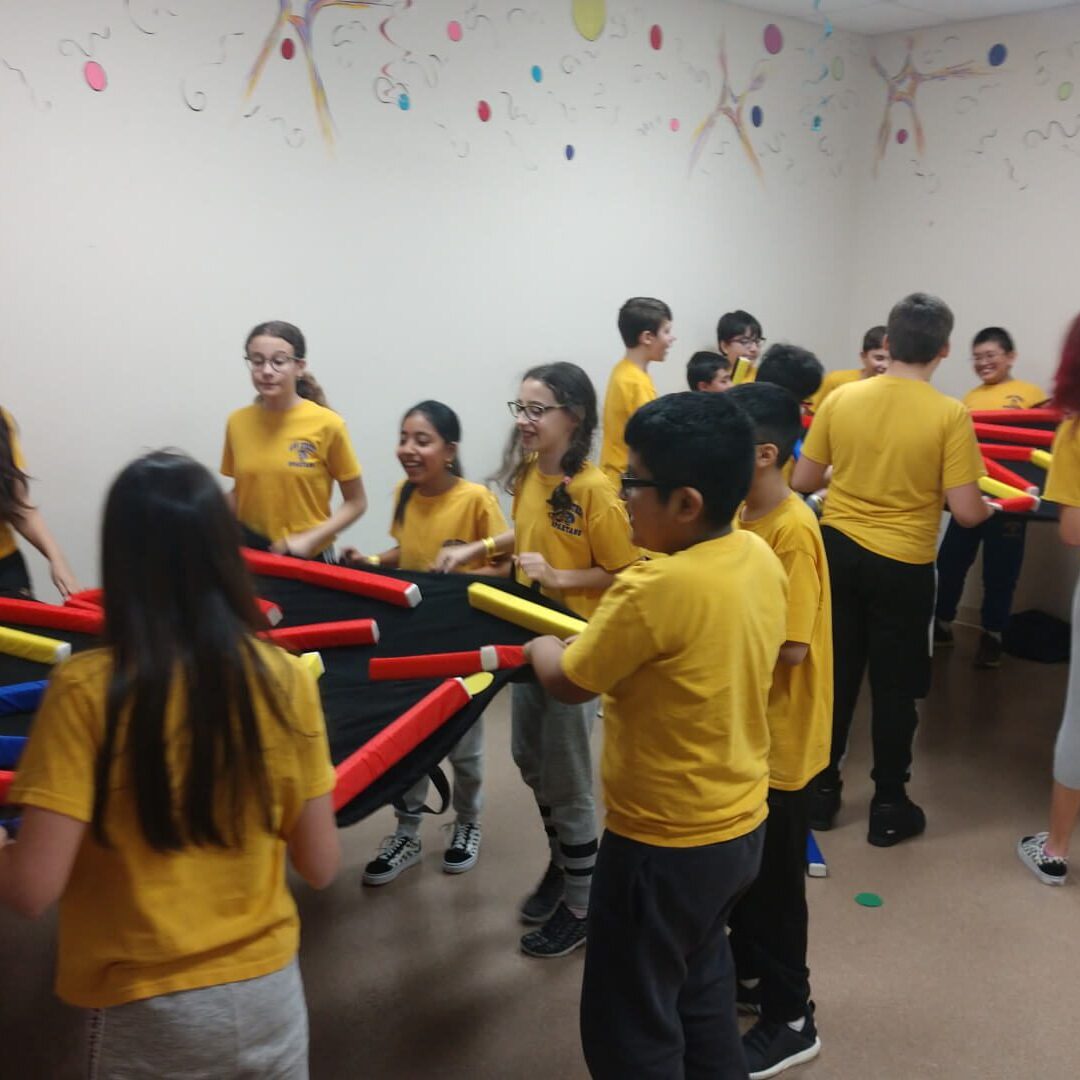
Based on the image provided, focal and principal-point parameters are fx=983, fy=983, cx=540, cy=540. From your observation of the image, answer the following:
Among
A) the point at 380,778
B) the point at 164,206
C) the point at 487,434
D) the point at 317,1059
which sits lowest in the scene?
the point at 317,1059

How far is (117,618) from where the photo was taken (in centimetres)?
101

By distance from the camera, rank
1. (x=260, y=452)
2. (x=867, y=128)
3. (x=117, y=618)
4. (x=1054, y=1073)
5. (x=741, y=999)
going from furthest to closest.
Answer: (x=867, y=128)
(x=260, y=452)
(x=741, y=999)
(x=1054, y=1073)
(x=117, y=618)

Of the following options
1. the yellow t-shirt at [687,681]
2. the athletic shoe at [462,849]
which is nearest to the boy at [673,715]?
the yellow t-shirt at [687,681]

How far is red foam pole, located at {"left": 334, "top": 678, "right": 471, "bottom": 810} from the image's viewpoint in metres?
1.39

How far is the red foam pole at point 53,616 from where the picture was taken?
1896 mm

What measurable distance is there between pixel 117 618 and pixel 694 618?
0.73m

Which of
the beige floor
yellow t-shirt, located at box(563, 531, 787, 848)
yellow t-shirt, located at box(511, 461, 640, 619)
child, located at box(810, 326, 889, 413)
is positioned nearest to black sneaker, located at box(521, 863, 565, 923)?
the beige floor

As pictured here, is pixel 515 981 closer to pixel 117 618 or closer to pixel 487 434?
pixel 117 618

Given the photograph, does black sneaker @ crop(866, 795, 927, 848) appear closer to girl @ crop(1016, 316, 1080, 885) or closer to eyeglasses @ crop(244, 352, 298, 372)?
girl @ crop(1016, 316, 1080, 885)

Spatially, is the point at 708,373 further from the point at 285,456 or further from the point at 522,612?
the point at 522,612

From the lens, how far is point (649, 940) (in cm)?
145

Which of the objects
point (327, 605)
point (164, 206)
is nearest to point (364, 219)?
point (164, 206)

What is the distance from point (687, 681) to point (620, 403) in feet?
8.46

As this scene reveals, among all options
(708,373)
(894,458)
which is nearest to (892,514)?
(894,458)
